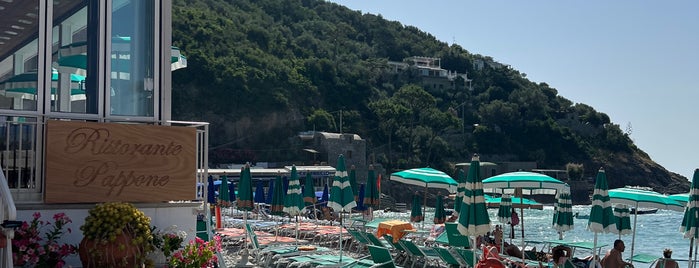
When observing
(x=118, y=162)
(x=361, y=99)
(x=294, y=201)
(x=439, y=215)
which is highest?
(x=361, y=99)

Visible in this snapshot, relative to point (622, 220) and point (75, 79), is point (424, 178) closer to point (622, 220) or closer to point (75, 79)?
point (622, 220)

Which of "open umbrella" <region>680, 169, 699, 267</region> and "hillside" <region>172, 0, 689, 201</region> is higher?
"hillside" <region>172, 0, 689, 201</region>

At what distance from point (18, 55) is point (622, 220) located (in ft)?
30.3

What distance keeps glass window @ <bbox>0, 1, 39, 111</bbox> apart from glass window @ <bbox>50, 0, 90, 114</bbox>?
16 cm

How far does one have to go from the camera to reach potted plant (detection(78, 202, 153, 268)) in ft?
19.5

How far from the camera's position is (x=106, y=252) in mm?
5949

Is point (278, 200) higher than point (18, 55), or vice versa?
point (18, 55)

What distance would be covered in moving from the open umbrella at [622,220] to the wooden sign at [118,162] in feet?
23.8

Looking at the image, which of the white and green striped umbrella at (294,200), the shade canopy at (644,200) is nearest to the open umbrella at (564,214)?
the shade canopy at (644,200)

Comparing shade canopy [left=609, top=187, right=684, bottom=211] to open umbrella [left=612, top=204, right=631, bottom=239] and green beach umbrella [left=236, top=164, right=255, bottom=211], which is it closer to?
open umbrella [left=612, top=204, right=631, bottom=239]

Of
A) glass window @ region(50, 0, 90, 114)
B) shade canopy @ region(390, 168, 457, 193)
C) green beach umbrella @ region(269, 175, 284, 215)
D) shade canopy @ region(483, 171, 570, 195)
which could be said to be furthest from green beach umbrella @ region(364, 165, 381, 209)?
glass window @ region(50, 0, 90, 114)

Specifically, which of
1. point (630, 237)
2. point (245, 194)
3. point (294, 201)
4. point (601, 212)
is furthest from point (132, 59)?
point (630, 237)

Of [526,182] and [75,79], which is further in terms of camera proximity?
[526,182]

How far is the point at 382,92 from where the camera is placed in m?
114
